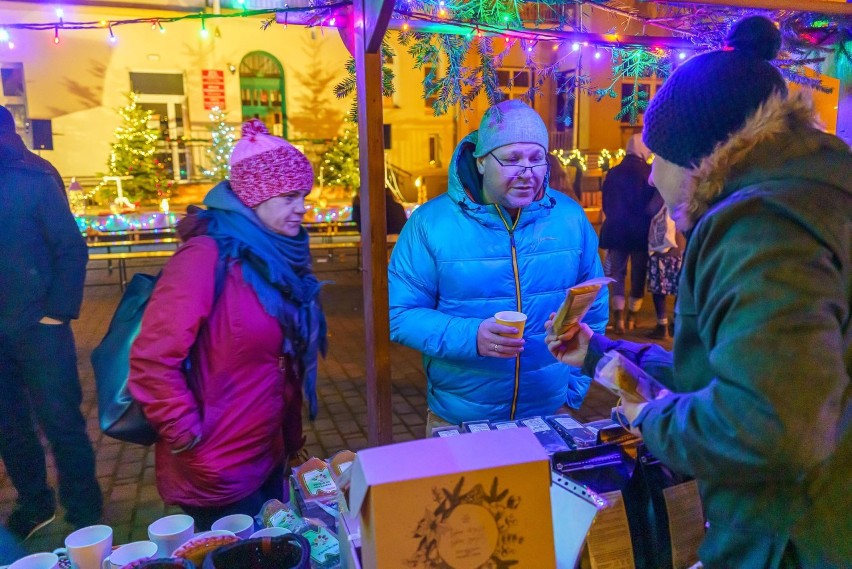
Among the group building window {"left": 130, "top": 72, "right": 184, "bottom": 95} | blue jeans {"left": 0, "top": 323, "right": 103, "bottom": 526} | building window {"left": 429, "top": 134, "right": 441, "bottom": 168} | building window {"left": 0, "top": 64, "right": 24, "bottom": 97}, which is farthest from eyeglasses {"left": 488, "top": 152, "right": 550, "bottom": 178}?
building window {"left": 0, "top": 64, "right": 24, "bottom": 97}

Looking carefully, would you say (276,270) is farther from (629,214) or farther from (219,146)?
(219,146)

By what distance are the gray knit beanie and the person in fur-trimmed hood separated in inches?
45.4

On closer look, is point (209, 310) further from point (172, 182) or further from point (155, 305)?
point (172, 182)

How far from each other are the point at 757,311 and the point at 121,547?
5.58ft

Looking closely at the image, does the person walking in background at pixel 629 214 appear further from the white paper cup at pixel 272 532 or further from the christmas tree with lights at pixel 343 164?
the christmas tree with lights at pixel 343 164

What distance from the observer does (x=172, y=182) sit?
54.3 ft

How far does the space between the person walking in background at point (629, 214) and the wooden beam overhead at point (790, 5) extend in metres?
3.94

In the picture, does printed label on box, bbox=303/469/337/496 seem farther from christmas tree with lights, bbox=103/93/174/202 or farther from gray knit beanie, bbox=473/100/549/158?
christmas tree with lights, bbox=103/93/174/202

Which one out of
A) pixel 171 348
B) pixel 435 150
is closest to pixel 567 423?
pixel 171 348

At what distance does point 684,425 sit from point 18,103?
19624 millimetres

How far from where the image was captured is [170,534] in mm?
1766

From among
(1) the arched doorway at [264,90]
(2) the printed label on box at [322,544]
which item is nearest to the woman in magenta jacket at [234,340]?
(2) the printed label on box at [322,544]

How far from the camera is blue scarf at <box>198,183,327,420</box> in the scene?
227 centimetres

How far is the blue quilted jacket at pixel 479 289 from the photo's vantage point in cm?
258
